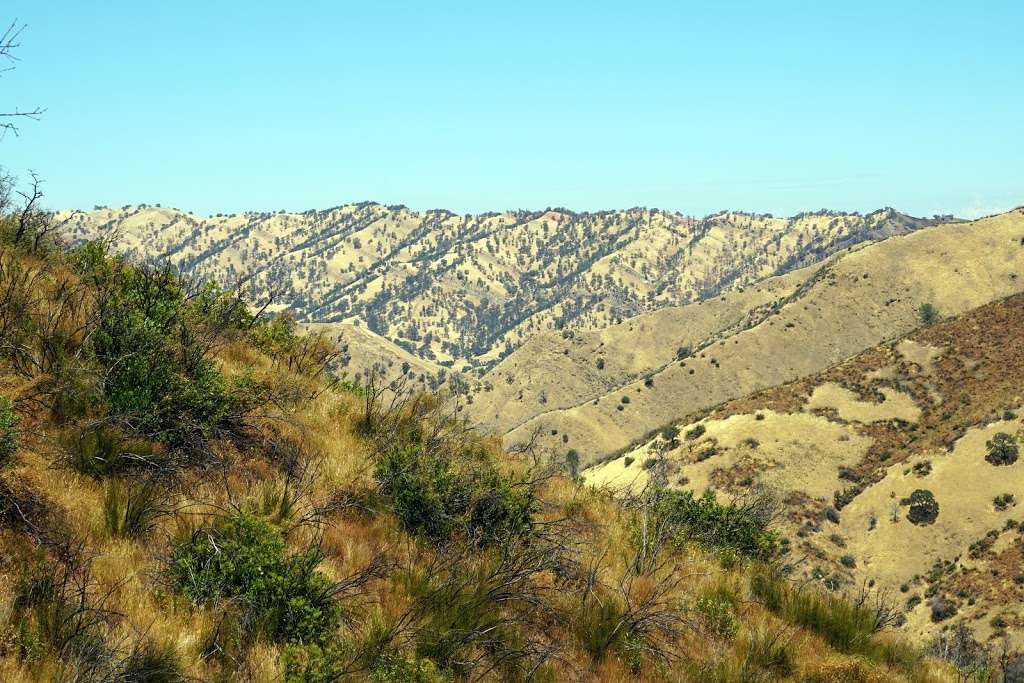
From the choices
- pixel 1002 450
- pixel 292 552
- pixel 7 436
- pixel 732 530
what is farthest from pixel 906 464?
pixel 7 436

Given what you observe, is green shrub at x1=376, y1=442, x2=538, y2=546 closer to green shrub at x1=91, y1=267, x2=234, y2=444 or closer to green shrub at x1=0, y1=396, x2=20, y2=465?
green shrub at x1=91, y1=267, x2=234, y2=444

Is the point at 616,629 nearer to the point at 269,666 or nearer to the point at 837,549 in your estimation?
the point at 269,666

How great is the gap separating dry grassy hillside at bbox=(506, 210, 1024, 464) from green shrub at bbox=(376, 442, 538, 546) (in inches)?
5165

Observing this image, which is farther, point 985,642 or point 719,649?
point 985,642

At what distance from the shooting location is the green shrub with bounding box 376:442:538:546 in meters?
8.23

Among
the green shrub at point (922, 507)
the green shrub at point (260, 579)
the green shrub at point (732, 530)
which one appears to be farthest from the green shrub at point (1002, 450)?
the green shrub at point (260, 579)

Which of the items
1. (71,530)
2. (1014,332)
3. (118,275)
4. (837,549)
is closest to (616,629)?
(71,530)

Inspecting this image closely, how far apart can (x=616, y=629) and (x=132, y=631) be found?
4.05 m

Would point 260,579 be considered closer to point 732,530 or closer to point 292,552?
point 292,552

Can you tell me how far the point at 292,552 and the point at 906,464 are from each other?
89.7 meters

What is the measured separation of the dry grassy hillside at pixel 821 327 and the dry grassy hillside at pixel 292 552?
130619mm

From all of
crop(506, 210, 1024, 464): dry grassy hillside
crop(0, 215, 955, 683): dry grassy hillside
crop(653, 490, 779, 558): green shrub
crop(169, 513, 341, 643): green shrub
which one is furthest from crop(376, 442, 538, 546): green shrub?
crop(506, 210, 1024, 464): dry grassy hillside

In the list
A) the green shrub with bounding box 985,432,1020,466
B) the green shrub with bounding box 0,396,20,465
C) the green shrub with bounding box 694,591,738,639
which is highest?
the green shrub with bounding box 0,396,20,465

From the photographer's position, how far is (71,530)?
582cm
